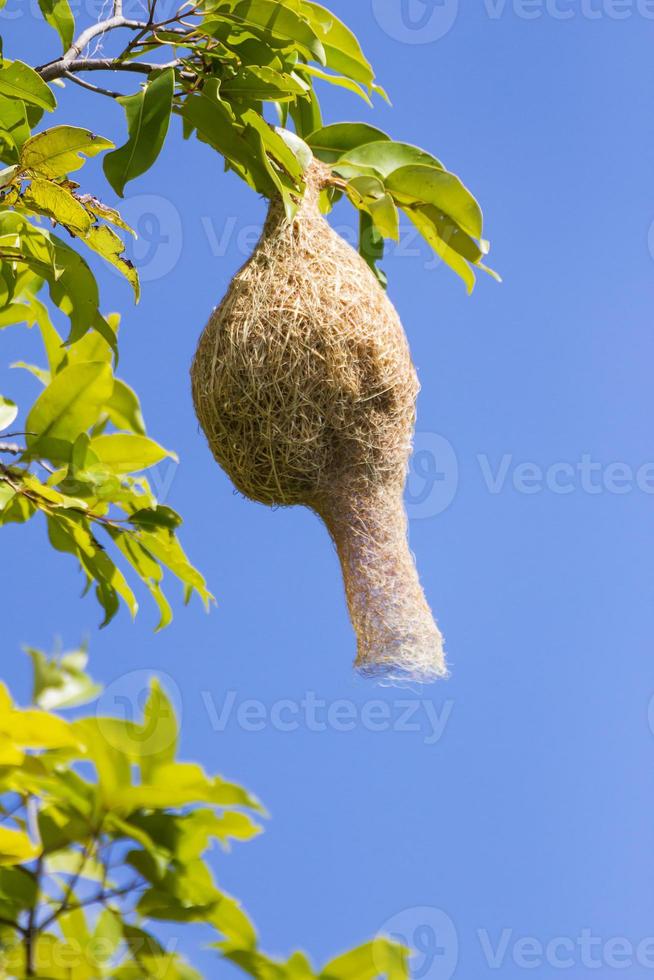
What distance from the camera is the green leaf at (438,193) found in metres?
1.79

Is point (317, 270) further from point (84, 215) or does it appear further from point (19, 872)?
point (19, 872)

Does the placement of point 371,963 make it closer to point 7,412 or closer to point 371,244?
point 7,412

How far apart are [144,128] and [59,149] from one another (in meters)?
0.13

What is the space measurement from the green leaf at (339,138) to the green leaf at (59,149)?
0.57 metres

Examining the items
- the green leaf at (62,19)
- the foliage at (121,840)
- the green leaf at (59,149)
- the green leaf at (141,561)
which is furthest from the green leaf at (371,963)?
the green leaf at (62,19)

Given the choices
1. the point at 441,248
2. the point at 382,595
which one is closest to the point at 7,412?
the point at 382,595

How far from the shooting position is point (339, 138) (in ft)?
6.16

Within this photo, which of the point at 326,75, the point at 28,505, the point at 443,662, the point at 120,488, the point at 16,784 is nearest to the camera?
the point at 16,784

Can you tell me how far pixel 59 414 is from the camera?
49.9 inches

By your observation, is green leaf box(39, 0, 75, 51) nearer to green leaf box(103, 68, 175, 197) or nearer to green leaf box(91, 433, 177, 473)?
green leaf box(103, 68, 175, 197)

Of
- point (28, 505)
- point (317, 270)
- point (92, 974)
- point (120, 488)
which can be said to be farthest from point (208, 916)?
point (317, 270)

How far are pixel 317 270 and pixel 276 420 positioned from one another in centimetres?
24

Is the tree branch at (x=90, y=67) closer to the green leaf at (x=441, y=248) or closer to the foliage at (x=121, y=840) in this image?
the green leaf at (x=441, y=248)

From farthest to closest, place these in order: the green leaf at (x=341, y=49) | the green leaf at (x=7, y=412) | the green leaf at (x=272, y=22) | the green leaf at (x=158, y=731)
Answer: the green leaf at (x=341, y=49)
the green leaf at (x=272, y=22)
the green leaf at (x=7, y=412)
the green leaf at (x=158, y=731)
